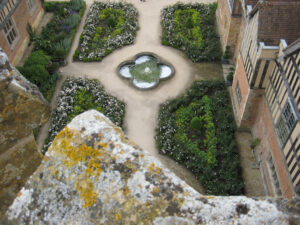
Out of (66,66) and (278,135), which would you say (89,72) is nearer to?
(66,66)

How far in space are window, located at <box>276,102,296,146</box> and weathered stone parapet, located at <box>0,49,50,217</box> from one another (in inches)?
441

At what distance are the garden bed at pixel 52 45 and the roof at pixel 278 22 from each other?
13554mm

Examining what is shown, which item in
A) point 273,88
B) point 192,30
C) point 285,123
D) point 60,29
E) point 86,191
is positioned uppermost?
point 86,191

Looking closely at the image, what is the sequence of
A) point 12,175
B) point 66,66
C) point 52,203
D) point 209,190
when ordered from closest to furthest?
point 52,203, point 12,175, point 209,190, point 66,66

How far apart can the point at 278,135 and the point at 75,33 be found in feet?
60.9

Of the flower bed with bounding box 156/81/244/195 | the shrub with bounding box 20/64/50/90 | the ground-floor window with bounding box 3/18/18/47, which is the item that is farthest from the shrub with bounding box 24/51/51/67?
the flower bed with bounding box 156/81/244/195

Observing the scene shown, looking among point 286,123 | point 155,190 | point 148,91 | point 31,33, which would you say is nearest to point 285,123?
point 286,123

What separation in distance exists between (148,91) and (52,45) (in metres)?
9.02

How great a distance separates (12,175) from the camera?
4145 millimetres

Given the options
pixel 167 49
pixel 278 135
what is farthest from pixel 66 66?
pixel 278 135

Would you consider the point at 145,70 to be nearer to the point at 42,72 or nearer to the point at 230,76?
the point at 230,76

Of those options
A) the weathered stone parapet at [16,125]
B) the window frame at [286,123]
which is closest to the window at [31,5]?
the window frame at [286,123]

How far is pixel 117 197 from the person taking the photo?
3123 mm

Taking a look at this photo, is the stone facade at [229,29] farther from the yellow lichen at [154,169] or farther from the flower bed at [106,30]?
the yellow lichen at [154,169]
